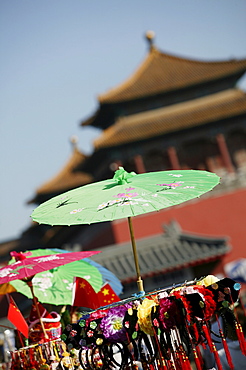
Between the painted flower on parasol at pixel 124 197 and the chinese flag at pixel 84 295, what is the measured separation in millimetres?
860

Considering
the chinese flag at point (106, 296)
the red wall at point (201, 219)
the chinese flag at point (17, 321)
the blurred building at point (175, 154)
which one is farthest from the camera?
the red wall at point (201, 219)

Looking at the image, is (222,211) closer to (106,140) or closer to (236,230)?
(236,230)

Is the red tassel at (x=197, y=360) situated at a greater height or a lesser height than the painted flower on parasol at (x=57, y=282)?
lesser

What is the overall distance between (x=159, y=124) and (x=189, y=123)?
0.98 meters

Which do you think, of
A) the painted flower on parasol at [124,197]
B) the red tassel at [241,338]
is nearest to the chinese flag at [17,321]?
the painted flower on parasol at [124,197]

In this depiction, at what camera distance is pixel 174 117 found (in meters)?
20.0

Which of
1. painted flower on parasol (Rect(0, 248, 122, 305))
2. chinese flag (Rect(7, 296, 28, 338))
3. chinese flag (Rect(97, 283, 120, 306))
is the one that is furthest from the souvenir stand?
painted flower on parasol (Rect(0, 248, 122, 305))

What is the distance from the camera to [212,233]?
1742 centimetres

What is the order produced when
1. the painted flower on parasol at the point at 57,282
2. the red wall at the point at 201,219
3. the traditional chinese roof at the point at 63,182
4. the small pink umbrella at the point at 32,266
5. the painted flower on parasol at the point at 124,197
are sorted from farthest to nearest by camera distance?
1. the traditional chinese roof at the point at 63,182
2. the red wall at the point at 201,219
3. the painted flower on parasol at the point at 57,282
4. the small pink umbrella at the point at 32,266
5. the painted flower on parasol at the point at 124,197

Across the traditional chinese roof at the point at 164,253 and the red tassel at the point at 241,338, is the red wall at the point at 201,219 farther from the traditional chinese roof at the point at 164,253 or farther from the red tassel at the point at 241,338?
the red tassel at the point at 241,338

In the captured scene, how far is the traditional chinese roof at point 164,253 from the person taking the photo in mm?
14797

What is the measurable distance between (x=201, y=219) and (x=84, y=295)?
12931 mm

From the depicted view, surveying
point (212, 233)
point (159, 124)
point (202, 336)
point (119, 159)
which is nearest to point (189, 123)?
point (159, 124)

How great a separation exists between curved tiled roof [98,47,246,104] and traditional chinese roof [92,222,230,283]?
657 centimetres
